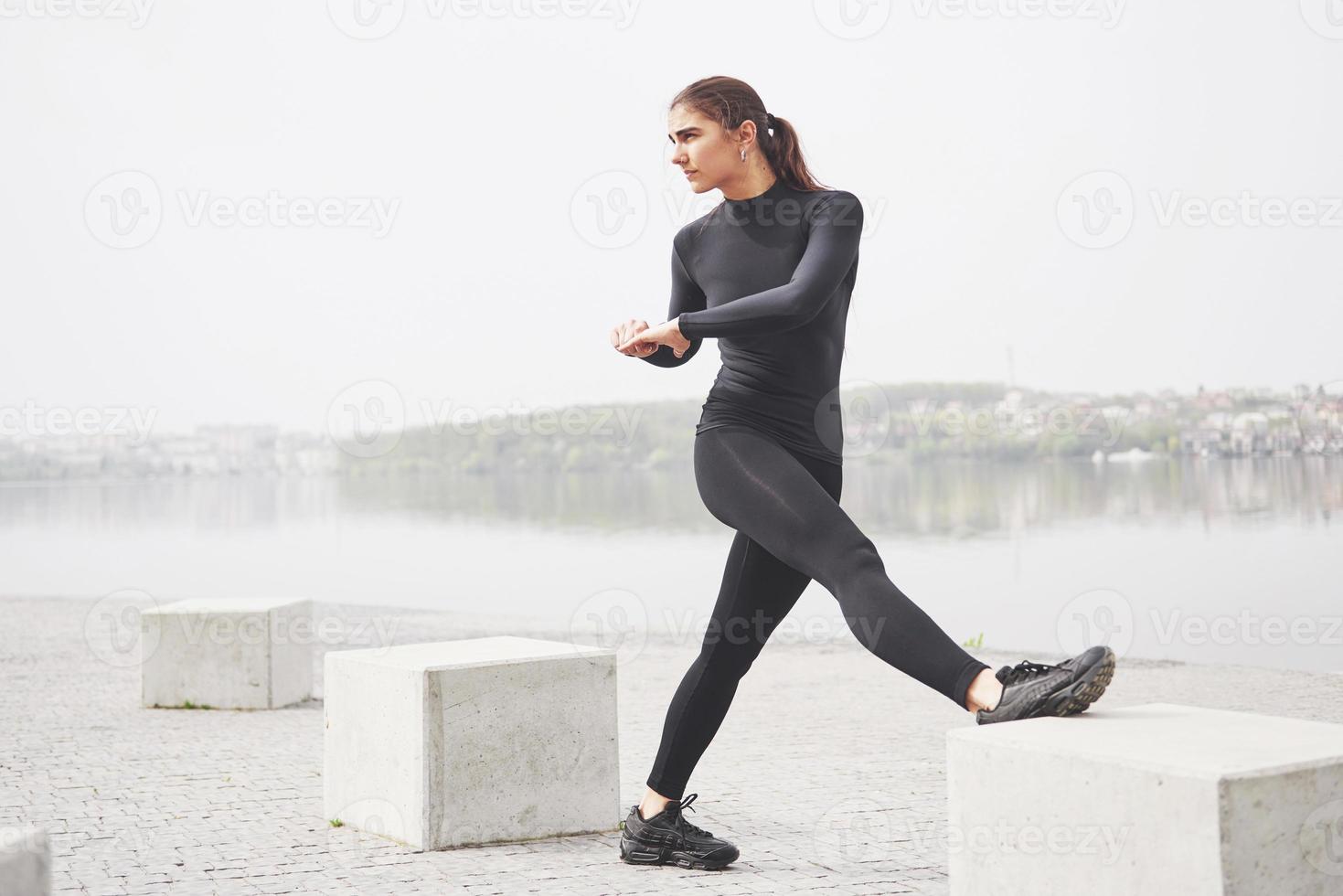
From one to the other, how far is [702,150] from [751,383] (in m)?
0.65

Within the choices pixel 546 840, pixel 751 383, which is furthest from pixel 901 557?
pixel 751 383

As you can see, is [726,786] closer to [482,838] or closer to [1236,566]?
[482,838]

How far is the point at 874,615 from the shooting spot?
303 cm

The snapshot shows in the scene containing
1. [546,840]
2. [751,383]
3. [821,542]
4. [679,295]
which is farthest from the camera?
[546,840]

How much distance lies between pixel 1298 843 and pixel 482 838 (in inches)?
99.6

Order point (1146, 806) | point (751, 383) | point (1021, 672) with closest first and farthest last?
point (1146, 806) → point (1021, 672) → point (751, 383)

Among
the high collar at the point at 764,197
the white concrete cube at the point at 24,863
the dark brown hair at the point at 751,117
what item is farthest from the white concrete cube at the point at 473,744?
the white concrete cube at the point at 24,863

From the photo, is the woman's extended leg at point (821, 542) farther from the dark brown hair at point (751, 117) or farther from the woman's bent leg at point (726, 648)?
the dark brown hair at point (751, 117)

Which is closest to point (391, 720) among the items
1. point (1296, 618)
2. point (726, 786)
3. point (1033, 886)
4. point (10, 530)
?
point (726, 786)

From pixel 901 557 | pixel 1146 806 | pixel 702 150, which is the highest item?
pixel 702 150

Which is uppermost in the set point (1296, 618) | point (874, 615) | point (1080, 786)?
point (874, 615)

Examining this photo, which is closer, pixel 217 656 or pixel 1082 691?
pixel 1082 691

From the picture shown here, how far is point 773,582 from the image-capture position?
3.72m

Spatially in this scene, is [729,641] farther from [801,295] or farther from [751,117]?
[751,117]
